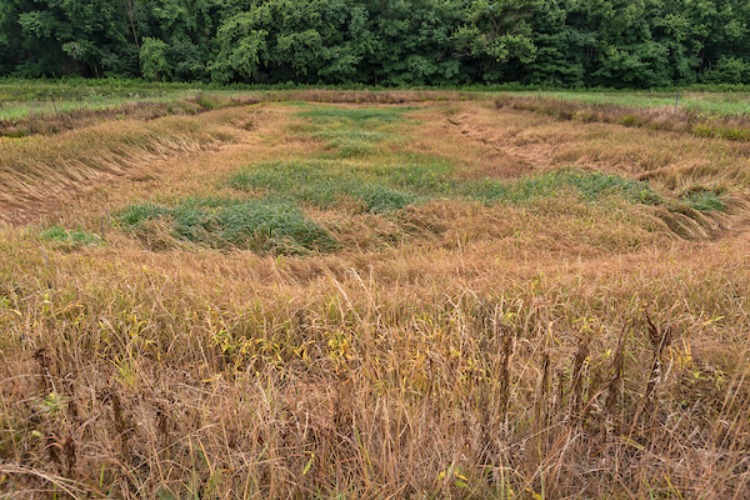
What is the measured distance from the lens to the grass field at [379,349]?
206 cm

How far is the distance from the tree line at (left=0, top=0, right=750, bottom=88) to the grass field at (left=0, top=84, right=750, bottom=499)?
43223mm

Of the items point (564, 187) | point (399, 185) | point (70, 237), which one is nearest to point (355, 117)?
point (399, 185)

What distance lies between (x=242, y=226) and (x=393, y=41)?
4906 cm

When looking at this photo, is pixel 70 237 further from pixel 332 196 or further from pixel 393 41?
pixel 393 41

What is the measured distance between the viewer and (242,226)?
7129 mm

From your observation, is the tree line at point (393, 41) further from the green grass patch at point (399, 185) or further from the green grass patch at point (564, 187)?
the green grass patch at point (564, 187)

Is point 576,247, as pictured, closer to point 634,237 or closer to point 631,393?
point 634,237

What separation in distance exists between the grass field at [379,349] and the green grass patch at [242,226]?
0.16 feet

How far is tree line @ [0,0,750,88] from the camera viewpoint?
1810 inches

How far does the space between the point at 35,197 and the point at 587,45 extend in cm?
5558

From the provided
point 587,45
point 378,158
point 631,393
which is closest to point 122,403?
point 631,393

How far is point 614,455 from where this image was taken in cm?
222

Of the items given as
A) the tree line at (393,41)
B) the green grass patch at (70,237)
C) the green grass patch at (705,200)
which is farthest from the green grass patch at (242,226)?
the tree line at (393,41)

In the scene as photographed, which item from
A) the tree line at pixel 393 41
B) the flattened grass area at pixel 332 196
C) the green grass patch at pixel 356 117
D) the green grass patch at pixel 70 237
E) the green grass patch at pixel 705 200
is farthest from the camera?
the tree line at pixel 393 41
